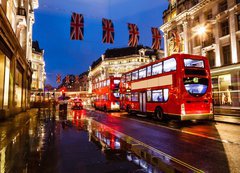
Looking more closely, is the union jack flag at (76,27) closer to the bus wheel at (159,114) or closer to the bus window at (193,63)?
the bus wheel at (159,114)

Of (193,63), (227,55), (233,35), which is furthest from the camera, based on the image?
(227,55)

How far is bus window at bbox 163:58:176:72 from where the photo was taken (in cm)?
1456

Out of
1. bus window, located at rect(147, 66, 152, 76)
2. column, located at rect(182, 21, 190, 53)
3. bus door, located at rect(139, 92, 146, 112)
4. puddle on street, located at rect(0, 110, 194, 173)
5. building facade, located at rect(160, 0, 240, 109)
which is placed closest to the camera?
puddle on street, located at rect(0, 110, 194, 173)

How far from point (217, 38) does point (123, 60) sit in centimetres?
7222

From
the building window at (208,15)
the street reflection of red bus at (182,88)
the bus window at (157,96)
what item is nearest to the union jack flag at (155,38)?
the street reflection of red bus at (182,88)

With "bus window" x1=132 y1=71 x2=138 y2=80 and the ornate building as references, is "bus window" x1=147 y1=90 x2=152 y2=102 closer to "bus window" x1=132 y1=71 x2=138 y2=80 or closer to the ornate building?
"bus window" x1=132 y1=71 x2=138 y2=80

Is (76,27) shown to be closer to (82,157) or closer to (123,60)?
(82,157)

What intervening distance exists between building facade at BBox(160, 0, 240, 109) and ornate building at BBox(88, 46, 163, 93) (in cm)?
5504

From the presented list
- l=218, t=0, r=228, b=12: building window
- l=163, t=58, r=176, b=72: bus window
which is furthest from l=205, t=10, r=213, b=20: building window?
l=163, t=58, r=176, b=72: bus window

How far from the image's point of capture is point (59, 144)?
8461 millimetres

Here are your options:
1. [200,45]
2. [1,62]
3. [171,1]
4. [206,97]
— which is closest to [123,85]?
[206,97]

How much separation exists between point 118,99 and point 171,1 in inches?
964

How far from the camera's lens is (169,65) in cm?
1509

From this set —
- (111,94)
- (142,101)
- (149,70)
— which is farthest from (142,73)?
(111,94)
